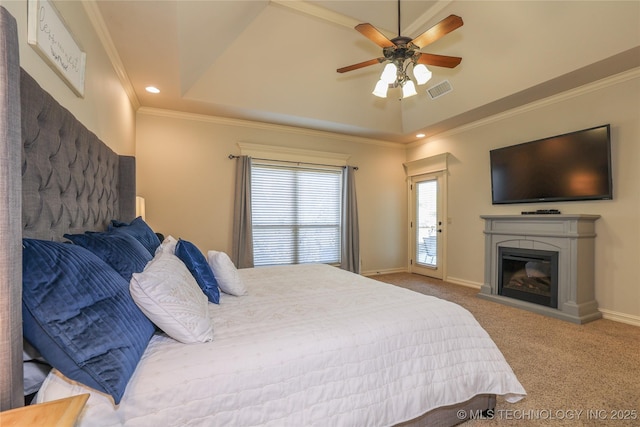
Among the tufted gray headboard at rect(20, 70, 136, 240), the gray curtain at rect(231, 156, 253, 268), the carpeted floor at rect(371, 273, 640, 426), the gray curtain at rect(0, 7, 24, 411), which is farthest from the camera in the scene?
the gray curtain at rect(231, 156, 253, 268)

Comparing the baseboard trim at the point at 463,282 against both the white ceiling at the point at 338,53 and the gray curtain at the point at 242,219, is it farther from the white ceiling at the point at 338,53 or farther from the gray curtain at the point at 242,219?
the gray curtain at the point at 242,219

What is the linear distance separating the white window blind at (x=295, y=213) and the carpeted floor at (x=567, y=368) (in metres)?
2.58

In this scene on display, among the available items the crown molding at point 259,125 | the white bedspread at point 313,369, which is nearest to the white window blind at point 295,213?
the crown molding at point 259,125

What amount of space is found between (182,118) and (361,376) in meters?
4.26

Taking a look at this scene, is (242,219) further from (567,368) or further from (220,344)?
(567,368)

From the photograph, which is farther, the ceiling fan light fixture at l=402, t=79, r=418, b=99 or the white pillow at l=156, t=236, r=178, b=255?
the ceiling fan light fixture at l=402, t=79, r=418, b=99

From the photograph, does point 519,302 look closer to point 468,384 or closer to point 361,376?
point 468,384

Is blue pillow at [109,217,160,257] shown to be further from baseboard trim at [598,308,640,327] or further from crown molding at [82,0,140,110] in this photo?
baseboard trim at [598,308,640,327]

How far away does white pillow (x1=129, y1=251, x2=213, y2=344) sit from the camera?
3.71 ft

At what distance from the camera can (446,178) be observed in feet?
16.8

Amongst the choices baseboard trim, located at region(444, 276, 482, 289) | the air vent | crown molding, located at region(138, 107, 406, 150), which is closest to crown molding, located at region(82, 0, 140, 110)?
crown molding, located at region(138, 107, 406, 150)

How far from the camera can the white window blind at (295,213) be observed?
4.68 m

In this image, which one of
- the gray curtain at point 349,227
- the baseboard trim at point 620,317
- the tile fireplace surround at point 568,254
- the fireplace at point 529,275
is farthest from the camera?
the gray curtain at point 349,227

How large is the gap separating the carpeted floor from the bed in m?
0.38
